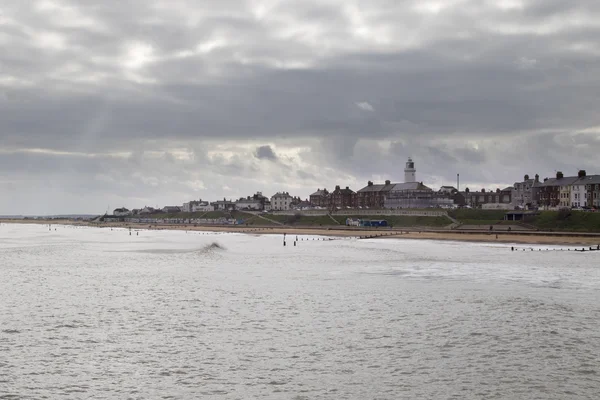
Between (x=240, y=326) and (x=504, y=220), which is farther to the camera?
(x=504, y=220)

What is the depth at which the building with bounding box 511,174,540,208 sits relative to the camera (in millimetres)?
184375

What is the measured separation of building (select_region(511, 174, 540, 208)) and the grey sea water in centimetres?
13261

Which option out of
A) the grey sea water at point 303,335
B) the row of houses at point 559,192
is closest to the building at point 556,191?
the row of houses at point 559,192

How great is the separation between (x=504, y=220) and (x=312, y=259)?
85.2 m

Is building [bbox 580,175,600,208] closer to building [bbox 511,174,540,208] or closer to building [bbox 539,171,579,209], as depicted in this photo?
building [bbox 539,171,579,209]

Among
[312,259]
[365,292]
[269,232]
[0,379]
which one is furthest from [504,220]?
[0,379]

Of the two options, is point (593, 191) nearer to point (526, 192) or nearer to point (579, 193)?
point (579, 193)

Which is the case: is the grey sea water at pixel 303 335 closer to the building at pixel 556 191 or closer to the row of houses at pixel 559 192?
the row of houses at pixel 559 192

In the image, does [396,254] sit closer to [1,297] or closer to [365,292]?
[365,292]

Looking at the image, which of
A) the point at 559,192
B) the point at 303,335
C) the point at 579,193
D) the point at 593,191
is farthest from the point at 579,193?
the point at 303,335

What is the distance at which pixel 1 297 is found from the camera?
45750 mm

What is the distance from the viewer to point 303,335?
32.2 metres

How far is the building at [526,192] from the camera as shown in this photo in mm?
184375

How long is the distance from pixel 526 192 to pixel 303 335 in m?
175
